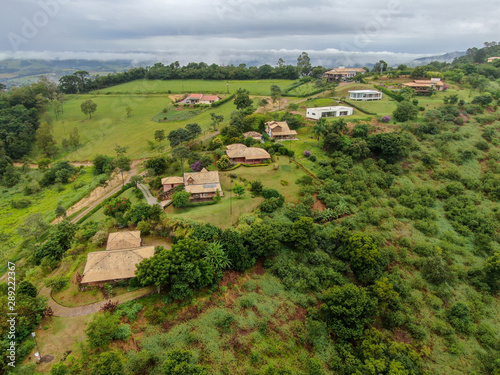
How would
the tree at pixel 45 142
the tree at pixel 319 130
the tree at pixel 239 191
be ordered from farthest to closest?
the tree at pixel 45 142, the tree at pixel 319 130, the tree at pixel 239 191

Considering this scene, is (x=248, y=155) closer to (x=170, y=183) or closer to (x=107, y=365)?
(x=170, y=183)

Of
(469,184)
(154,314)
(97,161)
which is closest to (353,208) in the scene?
(469,184)

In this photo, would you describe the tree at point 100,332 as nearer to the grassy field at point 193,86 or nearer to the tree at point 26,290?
the tree at point 26,290

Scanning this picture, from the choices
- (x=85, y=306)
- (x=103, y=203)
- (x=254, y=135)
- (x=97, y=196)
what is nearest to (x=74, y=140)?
(x=97, y=196)

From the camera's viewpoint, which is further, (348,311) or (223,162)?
(223,162)

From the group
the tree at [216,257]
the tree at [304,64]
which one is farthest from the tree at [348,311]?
the tree at [304,64]

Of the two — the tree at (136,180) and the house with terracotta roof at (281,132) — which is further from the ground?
the house with terracotta roof at (281,132)

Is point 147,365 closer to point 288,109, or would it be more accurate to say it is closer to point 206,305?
point 206,305
